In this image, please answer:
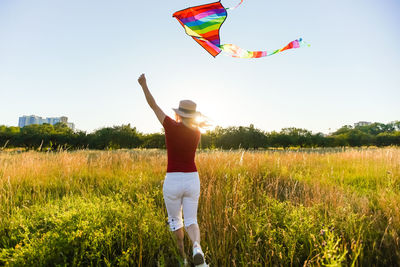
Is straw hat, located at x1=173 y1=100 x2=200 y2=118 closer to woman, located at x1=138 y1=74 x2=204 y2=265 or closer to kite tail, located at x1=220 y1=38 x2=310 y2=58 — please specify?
woman, located at x1=138 y1=74 x2=204 y2=265

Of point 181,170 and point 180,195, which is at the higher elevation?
point 181,170

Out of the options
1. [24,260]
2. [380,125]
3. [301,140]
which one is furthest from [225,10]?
[380,125]

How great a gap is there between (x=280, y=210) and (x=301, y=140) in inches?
1769

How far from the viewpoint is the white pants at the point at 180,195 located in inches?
93.9

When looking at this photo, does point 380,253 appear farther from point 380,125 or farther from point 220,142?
point 380,125

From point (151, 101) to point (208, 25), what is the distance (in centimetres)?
165

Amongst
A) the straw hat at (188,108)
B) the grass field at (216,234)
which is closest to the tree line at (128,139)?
the grass field at (216,234)

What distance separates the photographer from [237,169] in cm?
600

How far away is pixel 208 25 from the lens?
10.9ft

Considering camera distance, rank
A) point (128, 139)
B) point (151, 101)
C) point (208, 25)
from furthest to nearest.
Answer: point (128, 139) → point (208, 25) → point (151, 101)

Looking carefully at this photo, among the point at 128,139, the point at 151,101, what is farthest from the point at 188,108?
the point at 128,139

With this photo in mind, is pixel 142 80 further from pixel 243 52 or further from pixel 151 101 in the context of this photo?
pixel 243 52

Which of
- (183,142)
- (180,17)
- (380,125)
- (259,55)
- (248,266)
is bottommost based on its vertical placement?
(248,266)

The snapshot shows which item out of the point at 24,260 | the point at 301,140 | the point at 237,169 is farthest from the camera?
the point at 301,140
